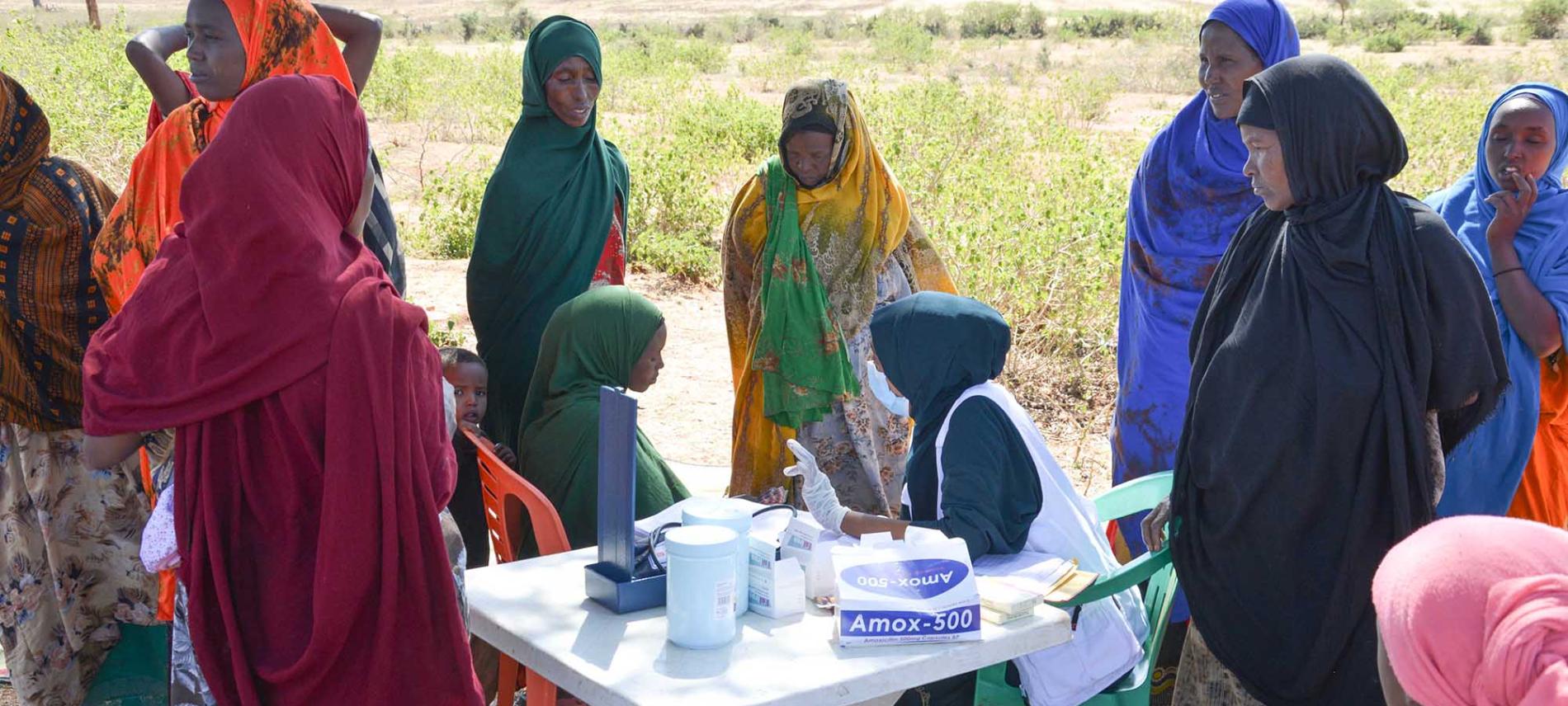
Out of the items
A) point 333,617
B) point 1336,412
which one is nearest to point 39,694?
point 333,617

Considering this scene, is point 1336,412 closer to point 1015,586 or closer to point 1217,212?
point 1015,586

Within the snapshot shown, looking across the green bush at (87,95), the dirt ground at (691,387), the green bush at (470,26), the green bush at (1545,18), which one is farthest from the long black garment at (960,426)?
the green bush at (470,26)

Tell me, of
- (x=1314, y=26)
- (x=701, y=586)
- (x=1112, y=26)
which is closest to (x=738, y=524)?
(x=701, y=586)

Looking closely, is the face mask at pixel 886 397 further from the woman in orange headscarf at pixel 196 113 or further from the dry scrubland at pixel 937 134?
the dry scrubland at pixel 937 134

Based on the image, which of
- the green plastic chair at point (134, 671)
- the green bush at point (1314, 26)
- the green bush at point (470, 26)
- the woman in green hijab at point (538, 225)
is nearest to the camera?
the green plastic chair at point (134, 671)

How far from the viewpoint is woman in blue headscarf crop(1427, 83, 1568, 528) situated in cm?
312

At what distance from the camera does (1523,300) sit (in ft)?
10.2

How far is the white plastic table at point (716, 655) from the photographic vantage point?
2.06 meters

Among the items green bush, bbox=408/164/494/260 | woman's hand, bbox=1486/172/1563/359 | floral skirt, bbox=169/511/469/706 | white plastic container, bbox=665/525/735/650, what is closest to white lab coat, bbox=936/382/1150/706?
white plastic container, bbox=665/525/735/650

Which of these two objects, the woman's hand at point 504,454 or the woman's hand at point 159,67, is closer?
the woman's hand at point 504,454

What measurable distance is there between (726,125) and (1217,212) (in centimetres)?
832

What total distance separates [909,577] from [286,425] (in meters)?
1.03

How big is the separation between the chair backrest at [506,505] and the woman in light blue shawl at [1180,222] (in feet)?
5.58

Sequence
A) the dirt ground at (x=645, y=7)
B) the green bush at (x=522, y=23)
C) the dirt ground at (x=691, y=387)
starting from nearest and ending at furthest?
the dirt ground at (x=691, y=387) < the green bush at (x=522, y=23) < the dirt ground at (x=645, y=7)
